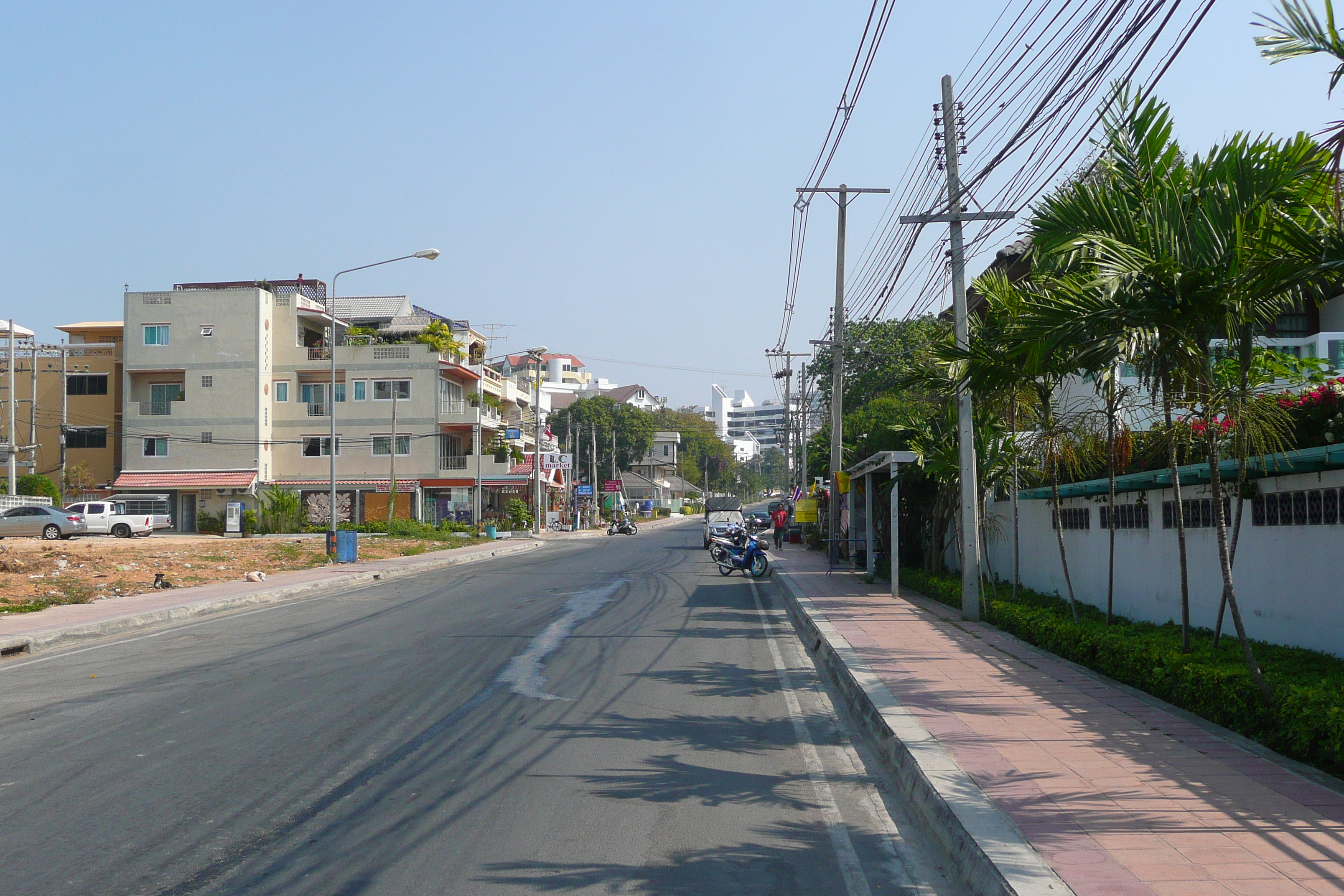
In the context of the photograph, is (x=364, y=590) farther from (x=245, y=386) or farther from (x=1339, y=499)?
(x=245, y=386)

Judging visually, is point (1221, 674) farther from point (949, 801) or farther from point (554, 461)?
point (554, 461)

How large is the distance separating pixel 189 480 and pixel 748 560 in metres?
41.0

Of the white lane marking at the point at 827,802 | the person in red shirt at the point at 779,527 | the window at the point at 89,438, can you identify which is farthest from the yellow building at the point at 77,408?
the white lane marking at the point at 827,802

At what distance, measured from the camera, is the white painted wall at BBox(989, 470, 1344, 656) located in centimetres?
805

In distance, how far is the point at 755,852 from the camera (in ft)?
17.2

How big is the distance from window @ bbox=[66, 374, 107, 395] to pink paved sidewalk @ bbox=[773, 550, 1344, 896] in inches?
2376

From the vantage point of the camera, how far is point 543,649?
1252 cm

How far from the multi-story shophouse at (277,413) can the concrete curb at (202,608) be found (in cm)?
2604

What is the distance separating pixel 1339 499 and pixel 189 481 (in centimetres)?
5640

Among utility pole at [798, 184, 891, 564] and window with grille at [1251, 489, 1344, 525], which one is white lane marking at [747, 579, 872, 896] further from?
utility pole at [798, 184, 891, 564]

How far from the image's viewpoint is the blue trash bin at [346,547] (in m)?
30.2

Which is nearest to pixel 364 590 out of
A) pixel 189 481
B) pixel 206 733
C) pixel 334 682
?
pixel 334 682

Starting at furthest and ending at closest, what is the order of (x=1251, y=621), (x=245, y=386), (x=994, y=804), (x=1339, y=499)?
1. (x=245, y=386)
2. (x=1251, y=621)
3. (x=1339, y=499)
4. (x=994, y=804)

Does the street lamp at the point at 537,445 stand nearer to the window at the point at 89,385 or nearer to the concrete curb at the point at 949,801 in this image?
the window at the point at 89,385
